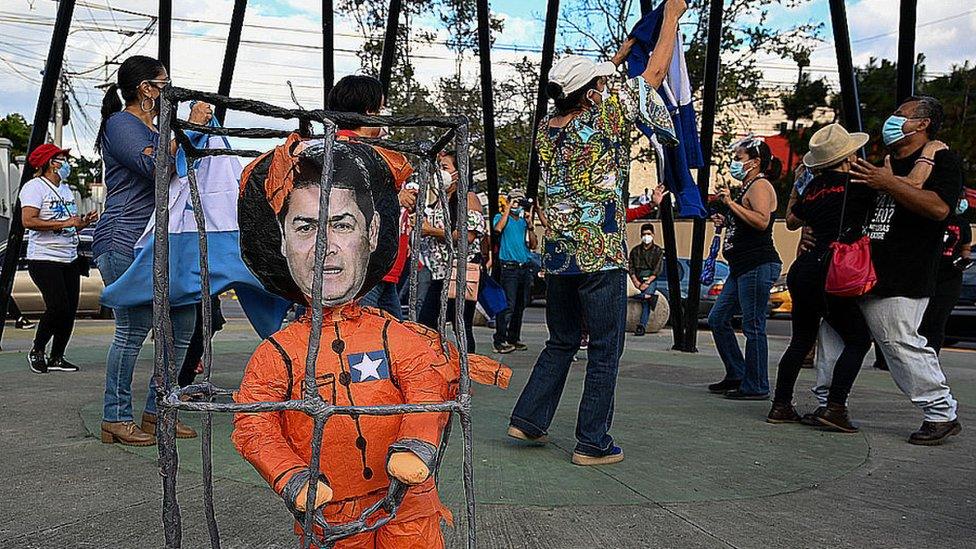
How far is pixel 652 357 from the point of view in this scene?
837cm

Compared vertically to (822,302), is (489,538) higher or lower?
lower

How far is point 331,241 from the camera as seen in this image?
1.99 meters

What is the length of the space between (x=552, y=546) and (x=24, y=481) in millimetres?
2231

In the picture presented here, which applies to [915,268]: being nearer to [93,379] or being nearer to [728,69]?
[93,379]

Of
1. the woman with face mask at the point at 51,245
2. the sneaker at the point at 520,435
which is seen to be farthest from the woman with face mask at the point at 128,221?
the woman with face mask at the point at 51,245

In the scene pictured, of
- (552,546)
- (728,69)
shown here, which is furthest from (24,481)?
(728,69)

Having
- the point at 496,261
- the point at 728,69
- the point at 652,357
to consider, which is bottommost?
the point at 652,357

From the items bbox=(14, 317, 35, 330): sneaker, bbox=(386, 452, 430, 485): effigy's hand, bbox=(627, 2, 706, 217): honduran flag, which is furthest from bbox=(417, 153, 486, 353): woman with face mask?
bbox=(14, 317, 35, 330): sneaker

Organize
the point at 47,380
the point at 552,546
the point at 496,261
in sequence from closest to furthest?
the point at 552,546 → the point at 47,380 → the point at 496,261

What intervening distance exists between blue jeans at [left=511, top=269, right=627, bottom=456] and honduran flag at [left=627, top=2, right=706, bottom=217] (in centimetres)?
119

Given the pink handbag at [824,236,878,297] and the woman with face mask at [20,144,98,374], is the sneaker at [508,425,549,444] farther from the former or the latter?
the woman with face mask at [20,144,98,374]

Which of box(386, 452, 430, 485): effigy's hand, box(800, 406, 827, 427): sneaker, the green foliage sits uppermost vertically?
the green foliage

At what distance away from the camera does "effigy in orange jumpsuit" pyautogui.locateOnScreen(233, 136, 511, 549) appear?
198 cm

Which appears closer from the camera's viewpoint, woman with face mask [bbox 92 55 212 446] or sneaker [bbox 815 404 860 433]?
woman with face mask [bbox 92 55 212 446]
